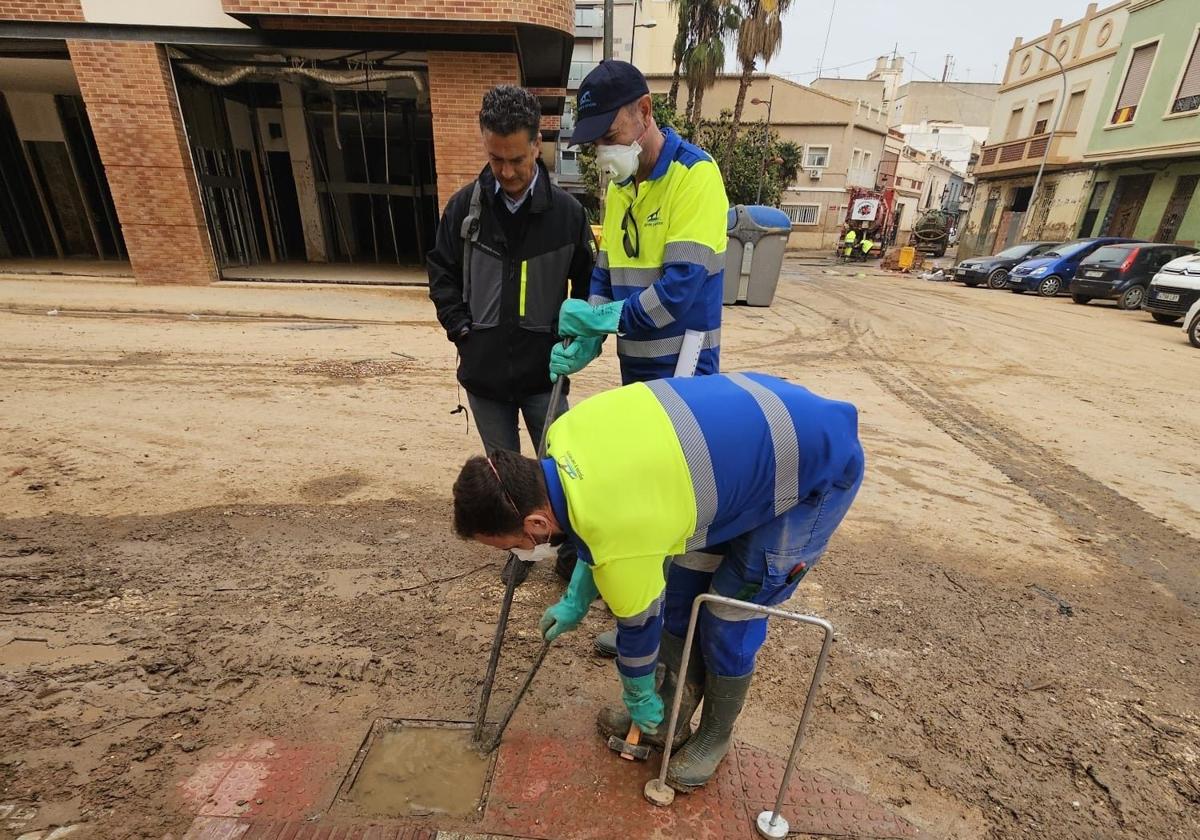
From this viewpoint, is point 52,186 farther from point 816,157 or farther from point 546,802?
point 816,157

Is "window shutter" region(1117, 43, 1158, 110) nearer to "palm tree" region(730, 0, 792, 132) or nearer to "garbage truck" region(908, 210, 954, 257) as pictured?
"garbage truck" region(908, 210, 954, 257)

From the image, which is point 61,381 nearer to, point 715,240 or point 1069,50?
point 715,240

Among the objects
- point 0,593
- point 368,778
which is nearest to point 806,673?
point 368,778

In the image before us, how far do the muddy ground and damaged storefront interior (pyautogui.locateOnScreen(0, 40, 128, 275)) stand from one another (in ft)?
29.5

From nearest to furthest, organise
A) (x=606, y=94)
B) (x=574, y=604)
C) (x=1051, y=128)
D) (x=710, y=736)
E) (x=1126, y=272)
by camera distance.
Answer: (x=574, y=604)
(x=710, y=736)
(x=606, y=94)
(x=1126, y=272)
(x=1051, y=128)

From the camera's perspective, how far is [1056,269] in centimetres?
1398

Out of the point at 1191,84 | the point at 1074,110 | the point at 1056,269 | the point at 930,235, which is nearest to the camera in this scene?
the point at 1056,269

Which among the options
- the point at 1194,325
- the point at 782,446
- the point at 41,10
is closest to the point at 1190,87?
the point at 1194,325

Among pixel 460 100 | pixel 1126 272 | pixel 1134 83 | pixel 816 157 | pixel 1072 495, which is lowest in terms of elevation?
pixel 1072 495

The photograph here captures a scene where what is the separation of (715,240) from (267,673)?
2.39 metres

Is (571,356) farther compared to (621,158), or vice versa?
(571,356)

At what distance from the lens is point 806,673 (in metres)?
2.44

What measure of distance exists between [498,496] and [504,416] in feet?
4.40

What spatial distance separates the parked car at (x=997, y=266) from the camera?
15641 mm
